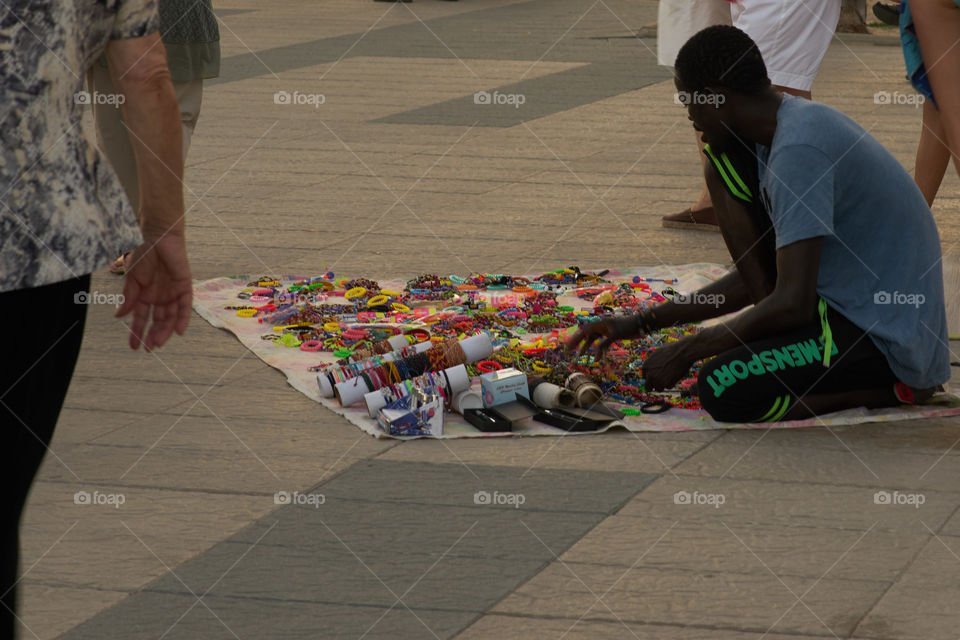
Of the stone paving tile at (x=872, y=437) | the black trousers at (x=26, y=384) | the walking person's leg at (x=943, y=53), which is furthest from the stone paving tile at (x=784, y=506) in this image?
the walking person's leg at (x=943, y=53)

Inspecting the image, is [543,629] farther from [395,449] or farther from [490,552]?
[395,449]

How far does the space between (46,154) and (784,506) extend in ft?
7.13

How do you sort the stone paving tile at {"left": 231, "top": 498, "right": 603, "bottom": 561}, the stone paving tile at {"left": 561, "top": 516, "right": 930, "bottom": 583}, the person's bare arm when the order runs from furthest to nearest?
the stone paving tile at {"left": 231, "top": 498, "right": 603, "bottom": 561}
the stone paving tile at {"left": 561, "top": 516, "right": 930, "bottom": 583}
the person's bare arm

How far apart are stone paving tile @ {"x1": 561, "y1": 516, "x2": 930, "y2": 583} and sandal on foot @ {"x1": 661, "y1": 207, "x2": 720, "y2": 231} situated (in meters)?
3.36

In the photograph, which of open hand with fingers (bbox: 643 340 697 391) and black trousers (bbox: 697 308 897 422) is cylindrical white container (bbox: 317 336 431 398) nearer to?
open hand with fingers (bbox: 643 340 697 391)

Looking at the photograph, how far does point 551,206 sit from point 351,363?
2.73 meters

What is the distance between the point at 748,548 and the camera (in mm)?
3064

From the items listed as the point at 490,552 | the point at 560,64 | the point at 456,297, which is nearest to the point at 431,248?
the point at 456,297

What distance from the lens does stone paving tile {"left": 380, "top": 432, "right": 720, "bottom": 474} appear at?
3.66 metres

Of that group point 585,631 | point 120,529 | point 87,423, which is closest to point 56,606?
point 120,529

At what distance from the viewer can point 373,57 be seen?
13.6 metres

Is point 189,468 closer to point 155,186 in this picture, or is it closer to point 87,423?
point 87,423

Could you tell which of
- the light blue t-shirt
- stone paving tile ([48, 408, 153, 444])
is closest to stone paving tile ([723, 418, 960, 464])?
the light blue t-shirt

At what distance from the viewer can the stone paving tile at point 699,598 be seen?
2691 millimetres
